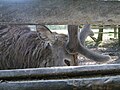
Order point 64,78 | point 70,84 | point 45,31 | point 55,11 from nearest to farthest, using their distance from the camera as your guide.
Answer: point 70,84, point 64,78, point 55,11, point 45,31

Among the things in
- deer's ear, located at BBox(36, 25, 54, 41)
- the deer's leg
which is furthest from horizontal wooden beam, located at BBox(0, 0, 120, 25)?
deer's ear, located at BBox(36, 25, 54, 41)

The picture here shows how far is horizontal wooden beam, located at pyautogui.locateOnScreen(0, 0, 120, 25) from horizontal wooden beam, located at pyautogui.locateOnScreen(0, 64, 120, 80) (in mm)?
349

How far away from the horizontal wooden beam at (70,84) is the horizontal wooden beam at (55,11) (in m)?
0.43

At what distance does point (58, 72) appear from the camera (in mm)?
1538

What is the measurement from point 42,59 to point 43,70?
6.78 feet

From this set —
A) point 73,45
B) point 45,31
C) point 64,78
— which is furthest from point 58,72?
point 73,45

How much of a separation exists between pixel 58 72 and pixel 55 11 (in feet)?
1.32

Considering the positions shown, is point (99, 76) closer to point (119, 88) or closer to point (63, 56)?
point (119, 88)

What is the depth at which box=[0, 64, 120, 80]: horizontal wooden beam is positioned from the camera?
5.00 feet

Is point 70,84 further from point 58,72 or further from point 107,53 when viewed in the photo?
point 107,53

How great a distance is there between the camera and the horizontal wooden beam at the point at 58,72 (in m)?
1.52

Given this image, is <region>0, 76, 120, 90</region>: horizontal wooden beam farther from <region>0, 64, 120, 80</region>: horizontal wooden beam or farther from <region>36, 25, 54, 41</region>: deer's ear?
<region>36, 25, 54, 41</region>: deer's ear

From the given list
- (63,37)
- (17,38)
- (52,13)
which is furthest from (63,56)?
(52,13)

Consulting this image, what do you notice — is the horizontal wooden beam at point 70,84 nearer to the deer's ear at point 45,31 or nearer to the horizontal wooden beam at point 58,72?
the horizontal wooden beam at point 58,72
